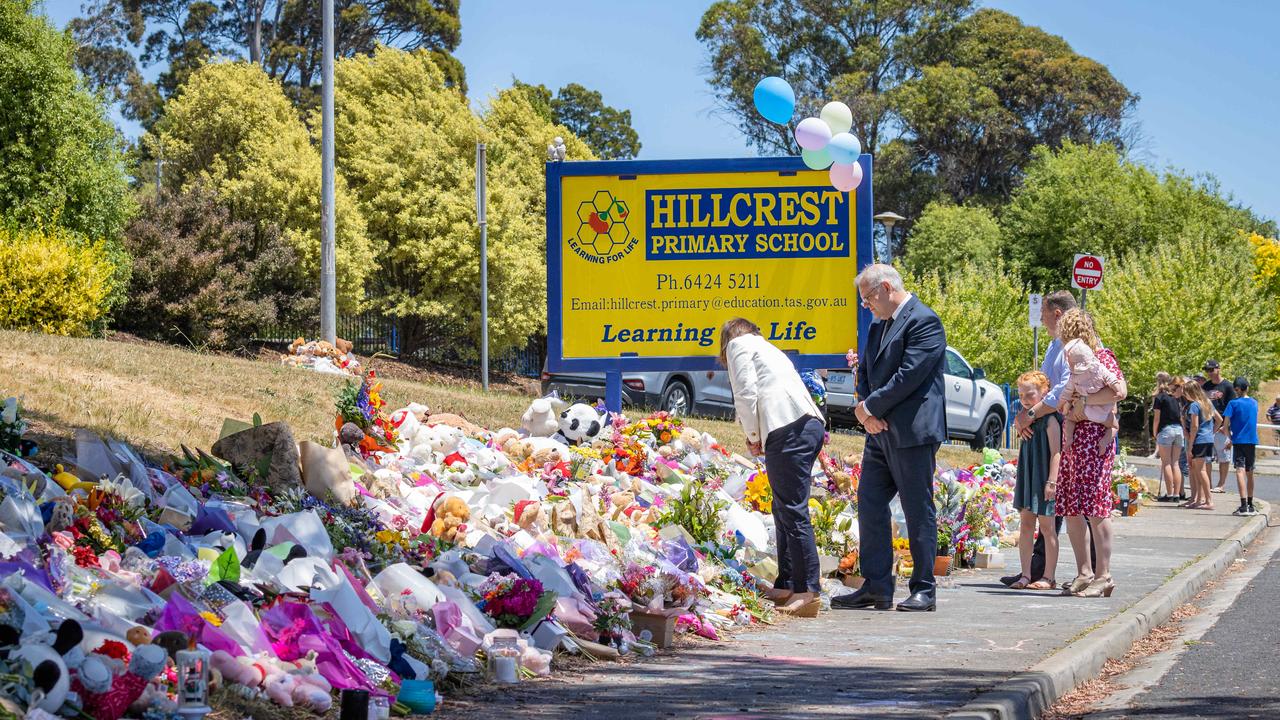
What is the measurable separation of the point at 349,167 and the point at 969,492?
28535mm

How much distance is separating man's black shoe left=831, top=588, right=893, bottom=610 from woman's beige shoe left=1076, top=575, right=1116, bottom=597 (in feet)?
4.96

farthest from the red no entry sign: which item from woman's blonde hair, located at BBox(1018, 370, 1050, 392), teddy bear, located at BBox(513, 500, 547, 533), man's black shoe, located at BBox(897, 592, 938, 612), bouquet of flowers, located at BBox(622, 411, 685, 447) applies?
teddy bear, located at BBox(513, 500, 547, 533)

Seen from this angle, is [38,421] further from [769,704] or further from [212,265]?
[212,265]

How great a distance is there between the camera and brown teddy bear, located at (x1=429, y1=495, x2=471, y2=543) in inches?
303

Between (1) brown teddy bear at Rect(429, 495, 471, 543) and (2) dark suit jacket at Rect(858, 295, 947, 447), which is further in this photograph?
(2) dark suit jacket at Rect(858, 295, 947, 447)

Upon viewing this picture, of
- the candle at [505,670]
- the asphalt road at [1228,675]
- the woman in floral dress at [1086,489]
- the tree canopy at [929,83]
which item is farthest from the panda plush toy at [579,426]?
the tree canopy at [929,83]

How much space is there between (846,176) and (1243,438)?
7.67m

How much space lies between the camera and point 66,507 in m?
5.89

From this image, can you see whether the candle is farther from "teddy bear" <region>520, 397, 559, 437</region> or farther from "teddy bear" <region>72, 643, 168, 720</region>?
"teddy bear" <region>520, 397, 559, 437</region>

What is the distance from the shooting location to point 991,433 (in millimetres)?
24422

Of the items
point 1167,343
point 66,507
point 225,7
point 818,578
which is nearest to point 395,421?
point 818,578

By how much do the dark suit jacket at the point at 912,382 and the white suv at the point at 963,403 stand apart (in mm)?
14303

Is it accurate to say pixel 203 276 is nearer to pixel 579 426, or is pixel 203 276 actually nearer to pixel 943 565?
pixel 579 426

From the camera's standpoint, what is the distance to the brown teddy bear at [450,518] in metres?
7.69
